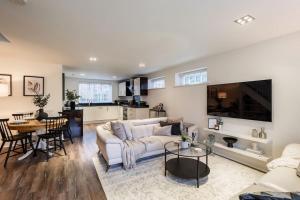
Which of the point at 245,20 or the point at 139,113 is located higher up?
the point at 245,20

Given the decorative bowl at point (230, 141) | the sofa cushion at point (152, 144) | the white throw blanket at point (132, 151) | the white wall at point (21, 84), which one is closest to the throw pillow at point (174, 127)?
the sofa cushion at point (152, 144)

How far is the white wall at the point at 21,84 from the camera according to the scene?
4.23m

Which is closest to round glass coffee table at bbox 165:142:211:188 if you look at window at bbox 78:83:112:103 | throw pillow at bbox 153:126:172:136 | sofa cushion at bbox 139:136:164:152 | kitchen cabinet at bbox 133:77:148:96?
sofa cushion at bbox 139:136:164:152

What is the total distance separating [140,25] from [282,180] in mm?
2583

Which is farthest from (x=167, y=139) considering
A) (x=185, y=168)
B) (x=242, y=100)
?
(x=242, y=100)

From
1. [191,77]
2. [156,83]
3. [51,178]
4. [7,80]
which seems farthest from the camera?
[156,83]

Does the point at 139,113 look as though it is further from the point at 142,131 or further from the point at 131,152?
the point at 131,152

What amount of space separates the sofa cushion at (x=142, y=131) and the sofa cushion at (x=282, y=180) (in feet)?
8.12

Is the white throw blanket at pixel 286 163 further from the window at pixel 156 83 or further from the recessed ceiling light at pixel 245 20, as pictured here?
the window at pixel 156 83

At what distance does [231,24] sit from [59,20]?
2.41m

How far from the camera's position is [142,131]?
3.84 metres

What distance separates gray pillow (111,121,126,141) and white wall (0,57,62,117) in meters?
2.68

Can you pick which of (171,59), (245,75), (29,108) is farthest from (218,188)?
(29,108)

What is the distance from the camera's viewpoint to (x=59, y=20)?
82.2 inches
